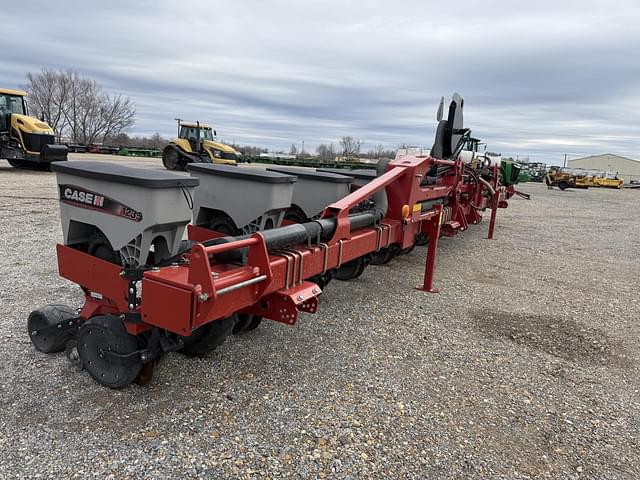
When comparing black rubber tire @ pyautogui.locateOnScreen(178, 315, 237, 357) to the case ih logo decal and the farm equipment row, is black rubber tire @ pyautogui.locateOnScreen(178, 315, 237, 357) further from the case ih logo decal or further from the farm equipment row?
the case ih logo decal

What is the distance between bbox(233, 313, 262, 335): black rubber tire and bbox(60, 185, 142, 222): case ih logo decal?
46.1 inches

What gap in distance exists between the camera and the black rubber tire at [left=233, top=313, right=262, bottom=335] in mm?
3282

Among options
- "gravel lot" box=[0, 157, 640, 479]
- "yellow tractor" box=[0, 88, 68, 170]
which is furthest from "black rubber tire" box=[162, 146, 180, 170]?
"gravel lot" box=[0, 157, 640, 479]

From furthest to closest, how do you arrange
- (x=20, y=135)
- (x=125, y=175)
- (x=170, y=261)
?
(x=20, y=135) < (x=170, y=261) < (x=125, y=175)

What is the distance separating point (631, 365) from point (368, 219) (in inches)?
85.0

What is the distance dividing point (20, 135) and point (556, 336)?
15.3 meters

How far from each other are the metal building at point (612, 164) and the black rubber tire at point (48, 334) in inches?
2877

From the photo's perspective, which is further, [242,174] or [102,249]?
[242,174]

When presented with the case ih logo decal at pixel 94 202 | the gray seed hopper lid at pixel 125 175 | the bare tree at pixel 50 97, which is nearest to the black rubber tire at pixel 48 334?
the case ih logo decal at pixel 94 202

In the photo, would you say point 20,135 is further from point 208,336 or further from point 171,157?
point 208,336

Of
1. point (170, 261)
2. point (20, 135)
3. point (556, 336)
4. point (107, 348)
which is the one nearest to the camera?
point (107, 348)

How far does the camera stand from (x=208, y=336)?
2797 mm

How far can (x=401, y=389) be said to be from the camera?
2.83 m

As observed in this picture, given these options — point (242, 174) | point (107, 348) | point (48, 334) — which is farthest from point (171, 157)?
point (107, 348)
